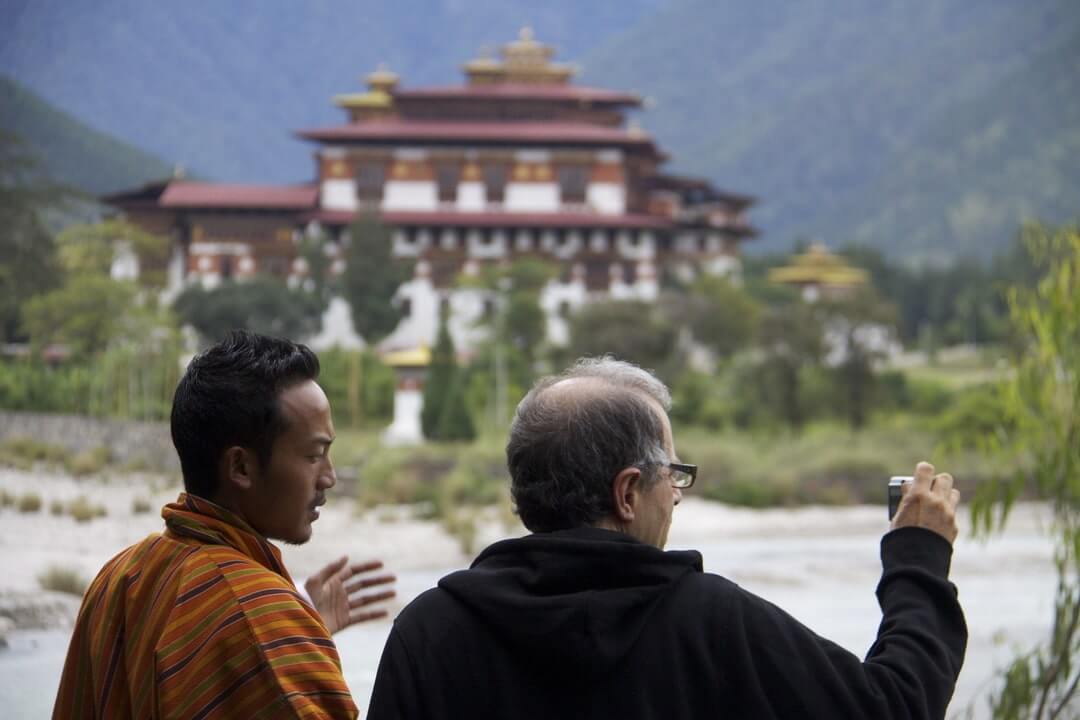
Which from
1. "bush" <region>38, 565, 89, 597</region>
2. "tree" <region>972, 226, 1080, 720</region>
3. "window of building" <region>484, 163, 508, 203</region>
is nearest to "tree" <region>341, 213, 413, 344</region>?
"window of building" <region>484, 163, 508, 203</region>

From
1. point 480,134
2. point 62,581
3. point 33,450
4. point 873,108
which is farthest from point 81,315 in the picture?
point 873,108

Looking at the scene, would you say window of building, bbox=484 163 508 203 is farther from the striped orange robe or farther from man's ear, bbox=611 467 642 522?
man's ear, bbox=611 467 642 522

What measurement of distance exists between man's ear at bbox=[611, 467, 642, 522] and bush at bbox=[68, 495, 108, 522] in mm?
14157

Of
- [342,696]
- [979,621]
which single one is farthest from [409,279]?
[342,696]

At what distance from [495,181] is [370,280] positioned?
463 centimetres

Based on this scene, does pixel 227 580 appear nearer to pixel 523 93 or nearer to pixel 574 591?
pixel 574 591

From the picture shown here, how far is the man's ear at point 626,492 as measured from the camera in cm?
196

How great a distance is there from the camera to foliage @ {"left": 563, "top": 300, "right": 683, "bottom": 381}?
28312mm

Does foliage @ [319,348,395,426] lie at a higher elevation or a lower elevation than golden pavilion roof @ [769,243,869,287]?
lower

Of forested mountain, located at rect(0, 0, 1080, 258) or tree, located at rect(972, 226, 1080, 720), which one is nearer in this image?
tree, located at rect(972, 226, 1080, 720)

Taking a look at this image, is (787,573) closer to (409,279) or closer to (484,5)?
(409,279)

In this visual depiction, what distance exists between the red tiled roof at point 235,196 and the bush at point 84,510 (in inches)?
764

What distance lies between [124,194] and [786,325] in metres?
13.1

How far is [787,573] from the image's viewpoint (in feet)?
61.8
